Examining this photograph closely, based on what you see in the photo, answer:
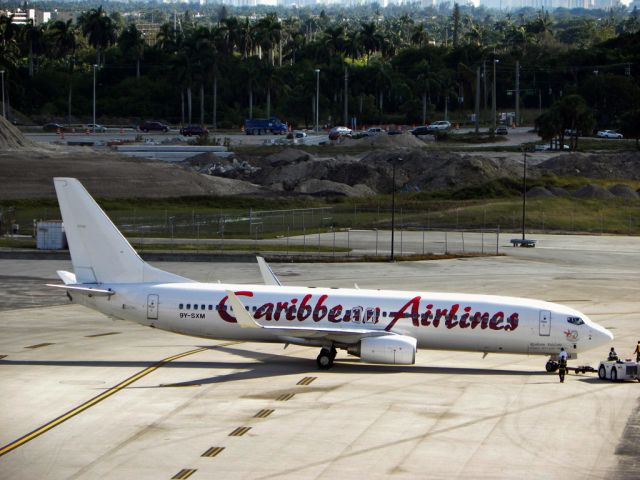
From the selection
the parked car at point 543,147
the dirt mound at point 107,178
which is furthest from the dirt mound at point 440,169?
the parked car at point 543,147

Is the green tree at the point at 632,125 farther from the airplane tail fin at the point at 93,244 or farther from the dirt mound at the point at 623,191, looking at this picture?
the airplane tail fin at the point at 93,244

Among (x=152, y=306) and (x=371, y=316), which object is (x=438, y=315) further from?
(x=152, y=306)

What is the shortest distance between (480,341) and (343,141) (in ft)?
465

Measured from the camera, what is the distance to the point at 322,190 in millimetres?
143125

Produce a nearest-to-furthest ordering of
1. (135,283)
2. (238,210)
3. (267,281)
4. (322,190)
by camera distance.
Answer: (135,283) → (267,281) → (238,210) → (322,190)

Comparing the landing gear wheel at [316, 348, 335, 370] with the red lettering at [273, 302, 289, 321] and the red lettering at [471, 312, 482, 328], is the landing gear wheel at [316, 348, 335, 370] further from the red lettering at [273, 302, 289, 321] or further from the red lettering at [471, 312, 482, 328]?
the red lettering at [471, 312, 482, 328]

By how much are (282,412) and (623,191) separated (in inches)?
4252

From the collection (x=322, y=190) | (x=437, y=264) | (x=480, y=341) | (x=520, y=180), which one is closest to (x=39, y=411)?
(x=480, y=341)

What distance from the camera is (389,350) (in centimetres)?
5078

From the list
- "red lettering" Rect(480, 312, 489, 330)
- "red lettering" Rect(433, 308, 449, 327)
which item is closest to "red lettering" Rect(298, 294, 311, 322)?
"red lettering" Rect(433, 308, 449, 327)

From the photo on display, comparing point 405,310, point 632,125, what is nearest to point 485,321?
point 405,310

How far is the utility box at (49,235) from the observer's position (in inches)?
3890

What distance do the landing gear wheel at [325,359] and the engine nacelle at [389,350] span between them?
1.72 m

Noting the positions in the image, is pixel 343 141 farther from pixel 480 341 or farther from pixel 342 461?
pixel 342 461
